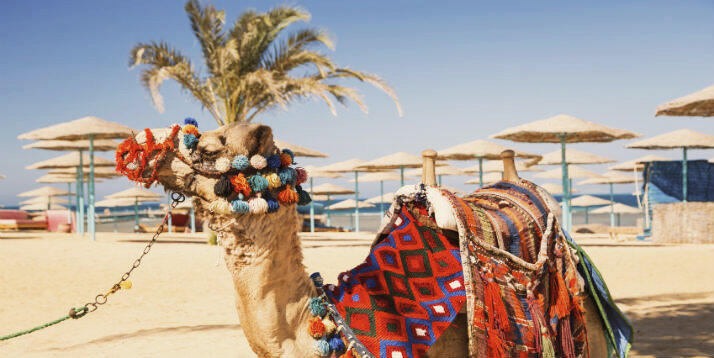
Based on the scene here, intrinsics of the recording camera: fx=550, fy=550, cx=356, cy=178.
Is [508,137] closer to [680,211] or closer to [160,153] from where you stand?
[680,211]

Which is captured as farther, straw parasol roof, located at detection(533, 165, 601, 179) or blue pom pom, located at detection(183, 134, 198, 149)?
straw parasol roof, located at detection(533, 165, 601, 179)

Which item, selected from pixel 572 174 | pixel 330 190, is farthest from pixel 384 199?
pixel 572 174

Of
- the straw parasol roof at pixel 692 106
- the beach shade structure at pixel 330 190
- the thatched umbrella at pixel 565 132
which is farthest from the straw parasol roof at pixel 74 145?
the straw parasol roof at pixel 692 106

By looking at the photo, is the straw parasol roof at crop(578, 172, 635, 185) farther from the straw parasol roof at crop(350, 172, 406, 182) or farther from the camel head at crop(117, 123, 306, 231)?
the camel head at crop(117, 123, 306, 231)

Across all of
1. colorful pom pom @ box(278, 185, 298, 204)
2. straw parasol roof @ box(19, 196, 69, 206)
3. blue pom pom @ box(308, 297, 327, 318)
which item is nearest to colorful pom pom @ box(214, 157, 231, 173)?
colorful pom pom @ box(278, 185, 298, 204)

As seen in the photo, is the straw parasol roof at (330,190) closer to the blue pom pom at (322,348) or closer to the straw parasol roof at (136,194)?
the straw parasol roof at (136,194)

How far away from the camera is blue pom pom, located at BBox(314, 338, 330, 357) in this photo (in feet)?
7.16

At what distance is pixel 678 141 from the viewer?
1839cm

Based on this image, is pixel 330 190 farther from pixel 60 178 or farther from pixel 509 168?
pixel 509 168

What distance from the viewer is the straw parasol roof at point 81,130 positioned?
15.0 m

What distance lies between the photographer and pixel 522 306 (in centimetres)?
276

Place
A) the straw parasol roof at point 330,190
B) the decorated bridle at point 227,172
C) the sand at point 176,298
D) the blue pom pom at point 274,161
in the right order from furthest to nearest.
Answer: the straw parasol roof at point 330,190 → the sand at point 176,298 → the blue pom pom at point 274,161 → the decorated bridle at point 227,172

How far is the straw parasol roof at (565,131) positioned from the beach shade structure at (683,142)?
11.6 feet

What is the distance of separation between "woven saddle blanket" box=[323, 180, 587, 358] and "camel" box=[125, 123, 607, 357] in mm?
188
